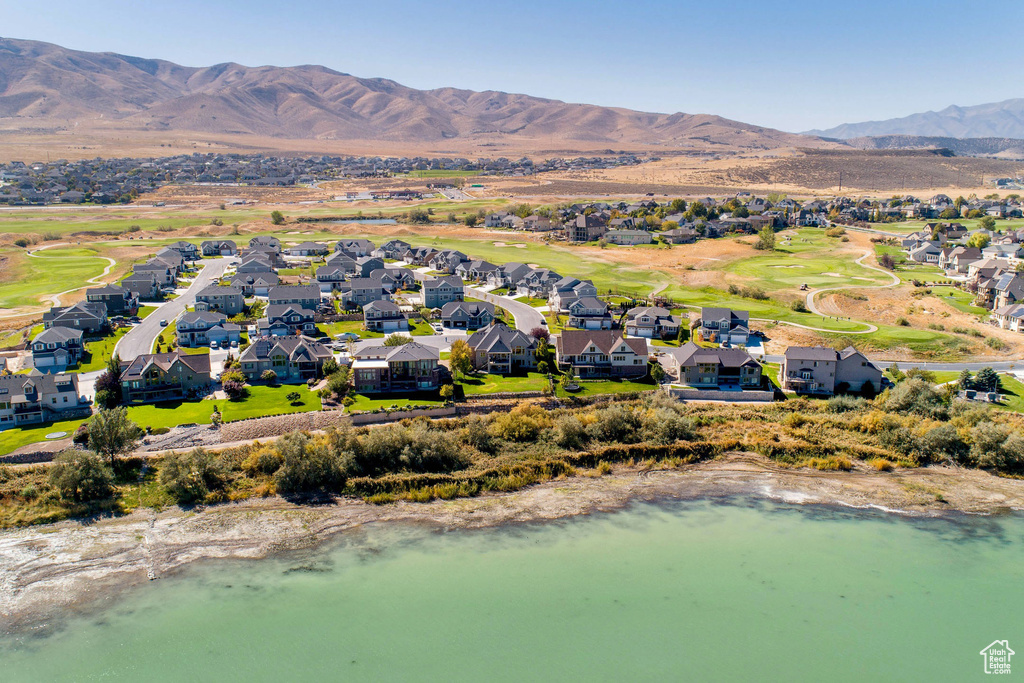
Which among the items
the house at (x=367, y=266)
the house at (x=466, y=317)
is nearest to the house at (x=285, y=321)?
the house at (x=466, y=317)

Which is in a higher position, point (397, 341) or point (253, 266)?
point (253, 266)

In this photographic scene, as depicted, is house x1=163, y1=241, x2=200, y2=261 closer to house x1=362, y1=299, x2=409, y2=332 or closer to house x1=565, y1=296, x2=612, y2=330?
house x1=362, y1=299, x2=409, y2=332

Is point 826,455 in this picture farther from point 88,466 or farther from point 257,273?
point 257,273

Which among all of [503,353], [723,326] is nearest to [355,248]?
[503,353]

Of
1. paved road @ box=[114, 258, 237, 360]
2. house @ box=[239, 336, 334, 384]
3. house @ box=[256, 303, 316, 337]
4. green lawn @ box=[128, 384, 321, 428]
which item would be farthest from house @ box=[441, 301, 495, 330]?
paved road @ box=[114, 258, 237, 360]

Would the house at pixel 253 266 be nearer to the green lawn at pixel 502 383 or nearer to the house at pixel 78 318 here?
the house at pixel 78 318

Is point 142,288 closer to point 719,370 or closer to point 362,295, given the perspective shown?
point 362,295
